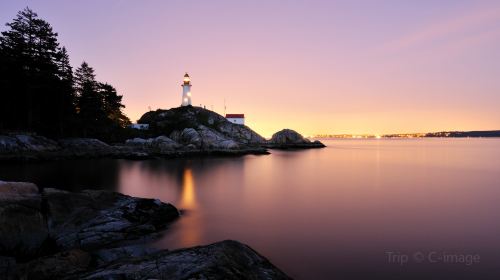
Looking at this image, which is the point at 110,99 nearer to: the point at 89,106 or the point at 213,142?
the point at 89,106

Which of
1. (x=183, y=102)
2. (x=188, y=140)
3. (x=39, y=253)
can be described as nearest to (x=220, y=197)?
(x=39, y=253)

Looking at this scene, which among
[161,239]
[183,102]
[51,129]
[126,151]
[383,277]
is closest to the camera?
[383,277]

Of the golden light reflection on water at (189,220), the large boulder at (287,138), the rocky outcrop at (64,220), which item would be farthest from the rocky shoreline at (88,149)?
the large boulder at (287,138)

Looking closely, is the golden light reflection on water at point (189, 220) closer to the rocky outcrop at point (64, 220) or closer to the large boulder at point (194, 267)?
the rocky outcrop at point (64, 220)

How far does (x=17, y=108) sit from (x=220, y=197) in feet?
132

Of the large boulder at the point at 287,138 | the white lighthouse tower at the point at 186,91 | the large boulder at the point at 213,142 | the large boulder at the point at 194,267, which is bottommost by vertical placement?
the large boulder at the point at 194,267

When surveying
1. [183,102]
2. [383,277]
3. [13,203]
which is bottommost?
[383,277]

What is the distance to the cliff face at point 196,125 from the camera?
271 ft

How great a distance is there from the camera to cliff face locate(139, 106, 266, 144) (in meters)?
82.5

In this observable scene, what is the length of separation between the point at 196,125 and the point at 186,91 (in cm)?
2375

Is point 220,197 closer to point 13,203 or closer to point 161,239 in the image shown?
point 161,239

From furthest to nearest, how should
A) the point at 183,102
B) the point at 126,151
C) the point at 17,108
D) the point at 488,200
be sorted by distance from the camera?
the point at 183,102, the point at 126,151, the point at 17,108, the point at 488,200

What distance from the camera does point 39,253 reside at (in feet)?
32.8

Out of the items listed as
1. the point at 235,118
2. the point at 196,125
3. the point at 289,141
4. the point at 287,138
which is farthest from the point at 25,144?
the point at 289,141
